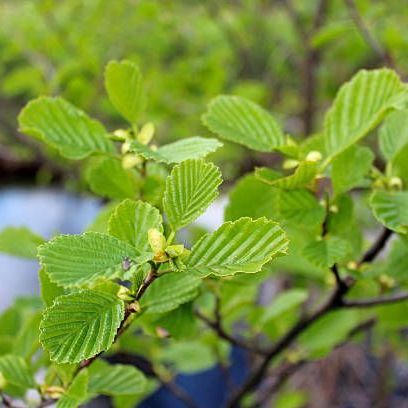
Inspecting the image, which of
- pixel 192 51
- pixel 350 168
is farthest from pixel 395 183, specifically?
pixel 192 51

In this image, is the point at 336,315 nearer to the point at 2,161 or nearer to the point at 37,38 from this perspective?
the point at 37,38

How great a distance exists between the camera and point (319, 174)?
1.61ft

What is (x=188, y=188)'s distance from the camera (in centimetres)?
37

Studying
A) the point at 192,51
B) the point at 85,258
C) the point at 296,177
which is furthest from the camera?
the point at 192,51

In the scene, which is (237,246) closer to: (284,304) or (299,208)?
(299,208)

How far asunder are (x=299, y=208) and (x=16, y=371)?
25 centimetres

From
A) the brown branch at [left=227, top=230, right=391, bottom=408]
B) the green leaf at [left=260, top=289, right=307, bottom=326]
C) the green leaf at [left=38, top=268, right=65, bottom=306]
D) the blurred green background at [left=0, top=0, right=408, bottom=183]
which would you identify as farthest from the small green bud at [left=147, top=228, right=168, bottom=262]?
the blurred green background at [left=0, top=0, right=408, bottom=183]

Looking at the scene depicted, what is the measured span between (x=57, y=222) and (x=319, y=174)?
5.56ft

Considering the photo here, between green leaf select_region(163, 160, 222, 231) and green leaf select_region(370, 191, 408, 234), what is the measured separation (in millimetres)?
142

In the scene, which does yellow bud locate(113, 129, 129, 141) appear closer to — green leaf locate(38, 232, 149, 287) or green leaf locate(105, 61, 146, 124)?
green leaf locate(105, 61, 146, 124)

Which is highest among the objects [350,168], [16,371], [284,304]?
[350,168]

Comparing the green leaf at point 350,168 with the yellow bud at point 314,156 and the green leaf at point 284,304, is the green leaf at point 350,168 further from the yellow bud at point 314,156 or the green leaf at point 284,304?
the green leaf at point 284,304

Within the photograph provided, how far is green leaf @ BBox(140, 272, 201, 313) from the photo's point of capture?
0.48m

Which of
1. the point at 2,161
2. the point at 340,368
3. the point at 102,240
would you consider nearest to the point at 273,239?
the point at 102,240
